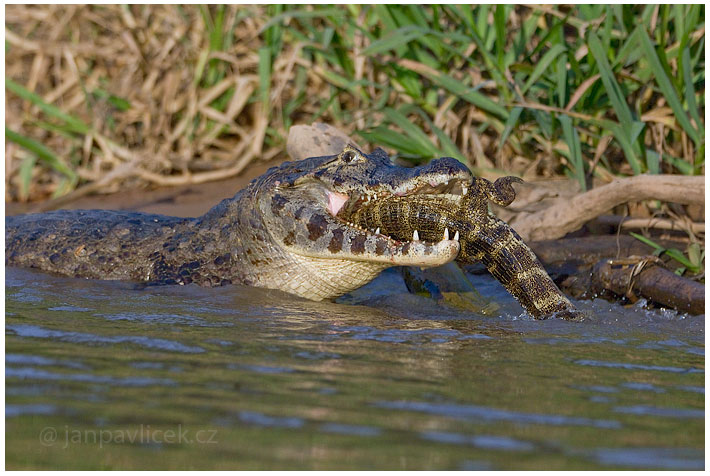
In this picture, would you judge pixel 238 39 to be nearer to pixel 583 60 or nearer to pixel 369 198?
pixel 583 60

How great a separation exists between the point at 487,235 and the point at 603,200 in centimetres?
126

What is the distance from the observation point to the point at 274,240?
4.03 metres

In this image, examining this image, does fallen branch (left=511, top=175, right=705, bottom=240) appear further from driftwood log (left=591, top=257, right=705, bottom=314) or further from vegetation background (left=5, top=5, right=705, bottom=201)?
driftwood log (left=591, top=257, right=705, bottom=314)

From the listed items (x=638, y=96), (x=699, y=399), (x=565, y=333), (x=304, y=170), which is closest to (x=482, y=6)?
(x=638, y=96)

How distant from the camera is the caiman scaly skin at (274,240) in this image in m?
3.65

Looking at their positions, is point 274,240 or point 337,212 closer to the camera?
point 337,212

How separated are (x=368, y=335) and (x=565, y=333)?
713 mm

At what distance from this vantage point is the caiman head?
11.8ft

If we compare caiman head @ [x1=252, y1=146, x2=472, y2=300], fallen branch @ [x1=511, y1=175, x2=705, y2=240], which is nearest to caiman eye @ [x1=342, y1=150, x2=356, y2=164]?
caiman head @ [x1=252, y1=146, x2=472, y2=300]

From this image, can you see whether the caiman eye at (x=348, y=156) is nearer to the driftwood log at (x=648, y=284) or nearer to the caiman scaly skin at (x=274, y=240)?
the caiman scaly skin at (x=274, y=240)

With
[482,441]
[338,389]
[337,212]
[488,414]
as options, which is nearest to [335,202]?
[337,212]

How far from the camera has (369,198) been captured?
149 inches

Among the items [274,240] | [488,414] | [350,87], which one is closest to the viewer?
[488,414]

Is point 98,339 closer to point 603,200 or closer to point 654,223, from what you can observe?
point 603,200
